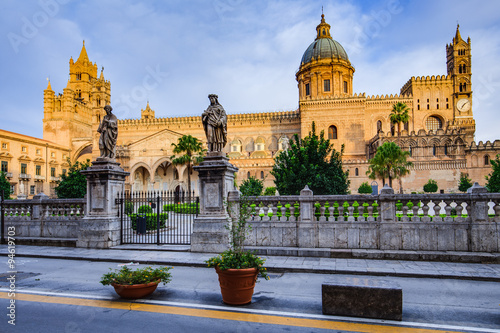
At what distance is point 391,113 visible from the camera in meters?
52.7

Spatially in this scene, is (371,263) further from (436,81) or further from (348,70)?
(436,81)

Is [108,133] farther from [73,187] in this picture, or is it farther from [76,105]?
[76,105]

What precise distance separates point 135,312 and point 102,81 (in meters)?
83.3

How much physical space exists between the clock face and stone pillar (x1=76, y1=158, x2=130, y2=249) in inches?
2458

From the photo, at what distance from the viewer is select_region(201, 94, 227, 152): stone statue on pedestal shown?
32.8ft

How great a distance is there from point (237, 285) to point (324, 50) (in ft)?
184

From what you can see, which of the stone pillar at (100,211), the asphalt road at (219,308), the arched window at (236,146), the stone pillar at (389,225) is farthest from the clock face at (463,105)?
the stone pillar at (100,211)

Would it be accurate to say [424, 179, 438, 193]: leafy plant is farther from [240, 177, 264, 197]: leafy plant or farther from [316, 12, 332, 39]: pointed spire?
[316, 12, 332, 39]: pointed spire

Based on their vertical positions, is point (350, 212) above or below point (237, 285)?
above

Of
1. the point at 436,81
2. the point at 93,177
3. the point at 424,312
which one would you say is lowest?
the point at 424,312

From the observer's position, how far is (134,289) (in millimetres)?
5645

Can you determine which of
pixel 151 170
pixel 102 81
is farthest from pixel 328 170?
pixel 102 81

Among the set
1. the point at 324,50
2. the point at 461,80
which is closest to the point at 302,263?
the point at 324,50

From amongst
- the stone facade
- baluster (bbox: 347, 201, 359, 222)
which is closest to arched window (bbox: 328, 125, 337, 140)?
the stone facade
